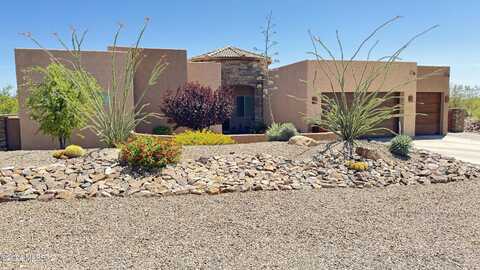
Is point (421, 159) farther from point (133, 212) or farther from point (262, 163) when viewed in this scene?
point (133, 212)

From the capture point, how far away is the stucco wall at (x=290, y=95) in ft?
54.0

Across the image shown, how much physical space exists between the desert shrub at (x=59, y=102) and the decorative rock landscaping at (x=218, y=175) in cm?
304

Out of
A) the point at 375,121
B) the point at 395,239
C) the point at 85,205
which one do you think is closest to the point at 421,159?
the point at 375,121

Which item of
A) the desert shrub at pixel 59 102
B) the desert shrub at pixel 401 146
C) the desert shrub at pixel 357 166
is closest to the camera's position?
the desert shrub at pixel 357 166

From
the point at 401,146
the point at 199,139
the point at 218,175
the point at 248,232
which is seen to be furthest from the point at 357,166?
the point at 199,139

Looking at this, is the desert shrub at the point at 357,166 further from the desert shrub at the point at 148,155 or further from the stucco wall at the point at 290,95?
the stucco wall at the point at 290,95

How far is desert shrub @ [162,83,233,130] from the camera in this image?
12828mm

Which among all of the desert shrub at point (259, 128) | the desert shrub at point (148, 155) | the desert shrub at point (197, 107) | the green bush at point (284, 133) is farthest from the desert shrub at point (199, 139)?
the desert shrub at point (259, 128)

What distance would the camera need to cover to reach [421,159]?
28.4 ft

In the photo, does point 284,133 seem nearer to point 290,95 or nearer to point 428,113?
point 290,95

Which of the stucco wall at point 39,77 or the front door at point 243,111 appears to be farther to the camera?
the front door at point 243,111

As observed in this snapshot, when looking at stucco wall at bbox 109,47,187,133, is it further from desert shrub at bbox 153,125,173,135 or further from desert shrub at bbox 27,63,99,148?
desert shrub at bbox 27,63,99,148

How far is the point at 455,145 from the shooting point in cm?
1450

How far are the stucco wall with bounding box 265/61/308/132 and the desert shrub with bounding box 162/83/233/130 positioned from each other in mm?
4045
